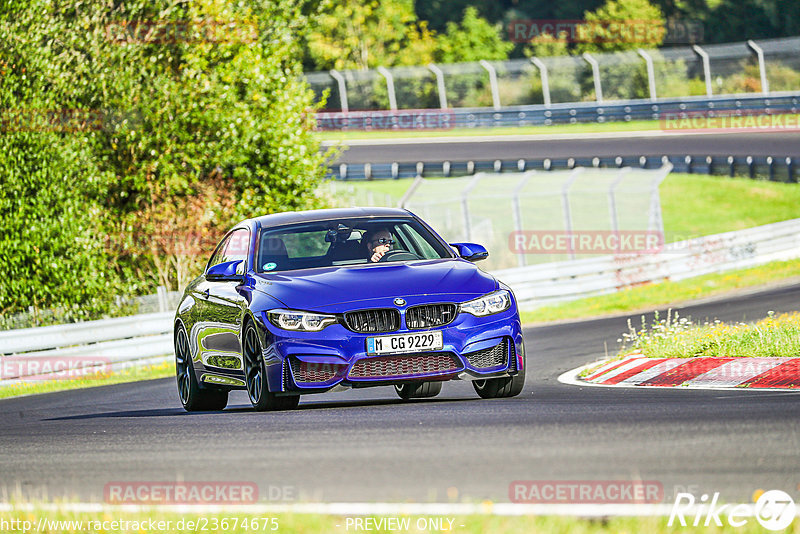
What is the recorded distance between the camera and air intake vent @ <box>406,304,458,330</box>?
955 cm

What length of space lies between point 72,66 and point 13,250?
466cm

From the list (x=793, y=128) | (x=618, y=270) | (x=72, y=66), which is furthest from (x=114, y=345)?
(x=793, y=128)

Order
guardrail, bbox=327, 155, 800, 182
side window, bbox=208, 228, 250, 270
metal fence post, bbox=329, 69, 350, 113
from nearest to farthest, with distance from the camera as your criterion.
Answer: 1. side window, bbox=208, 228, 250, 270
2. guardrail, bbox=327, 155, 800, 182
3. metal fence post, bbox=329, 69, 350, 113

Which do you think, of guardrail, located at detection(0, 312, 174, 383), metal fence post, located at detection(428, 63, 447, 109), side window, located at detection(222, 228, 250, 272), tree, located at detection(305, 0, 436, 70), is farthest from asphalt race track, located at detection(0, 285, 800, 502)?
tree, located at detection(305, 0, 436, 70)

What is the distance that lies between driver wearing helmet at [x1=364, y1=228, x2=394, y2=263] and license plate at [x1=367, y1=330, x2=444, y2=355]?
1.33 m

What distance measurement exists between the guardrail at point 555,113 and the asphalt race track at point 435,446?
4109 centimetres

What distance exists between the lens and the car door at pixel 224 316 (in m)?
10.5

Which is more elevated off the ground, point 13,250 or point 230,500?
point 230,500

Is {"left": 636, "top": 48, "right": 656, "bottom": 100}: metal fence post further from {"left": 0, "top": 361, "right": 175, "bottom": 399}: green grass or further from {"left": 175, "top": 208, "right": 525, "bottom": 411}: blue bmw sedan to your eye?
{"left": 175, "top": 208, "right": 525, "bottom": 411}: blue bmw sedan

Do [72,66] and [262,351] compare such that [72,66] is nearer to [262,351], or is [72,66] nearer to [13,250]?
[13,250]

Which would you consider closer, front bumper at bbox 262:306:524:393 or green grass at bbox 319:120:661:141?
front bumper at bbox 262:306:524:393

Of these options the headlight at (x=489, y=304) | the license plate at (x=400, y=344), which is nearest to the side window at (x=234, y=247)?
the license plate at (x=400, y=344)

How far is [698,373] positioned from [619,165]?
1290 inches

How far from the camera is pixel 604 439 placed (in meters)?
7.33
